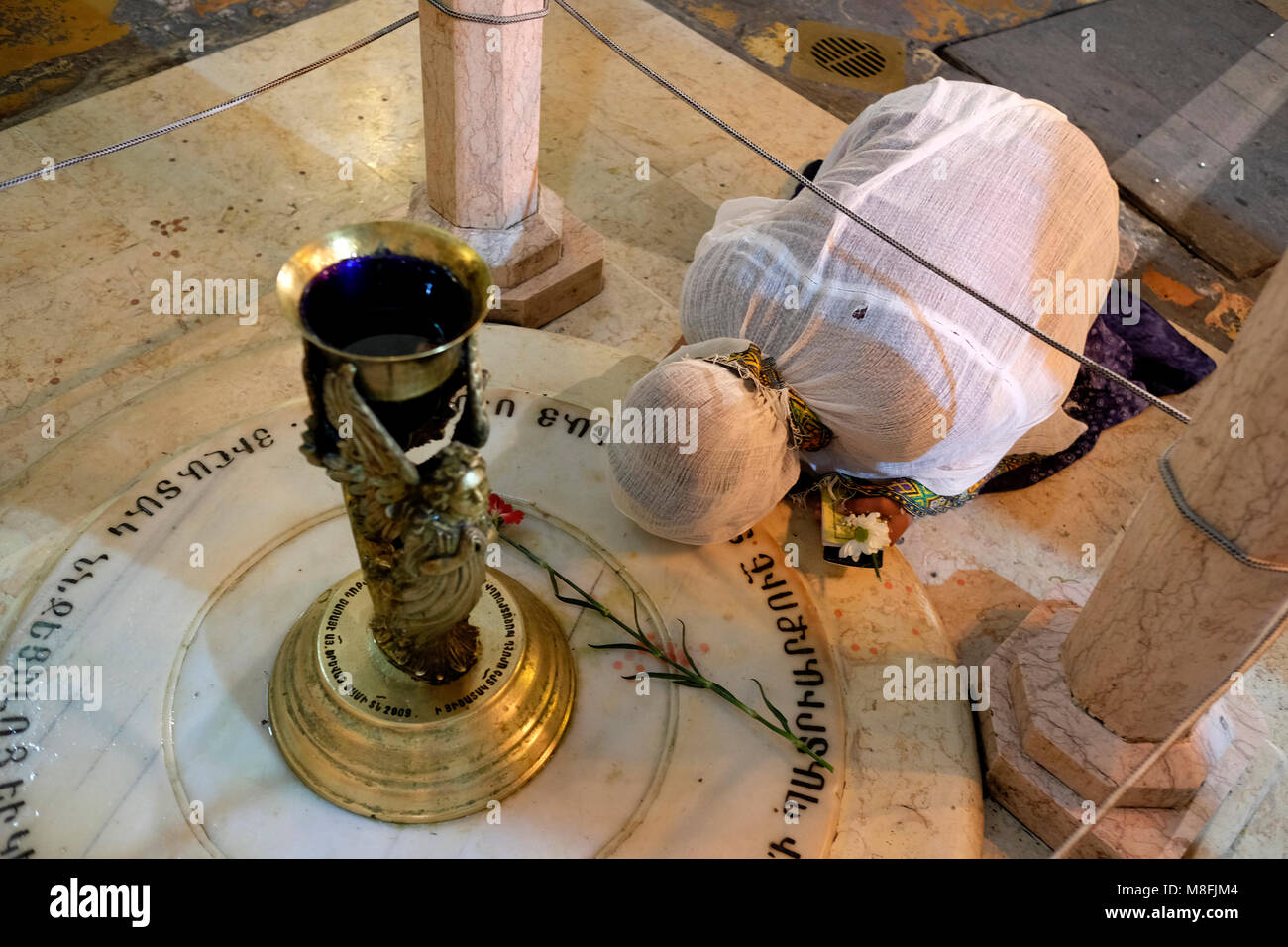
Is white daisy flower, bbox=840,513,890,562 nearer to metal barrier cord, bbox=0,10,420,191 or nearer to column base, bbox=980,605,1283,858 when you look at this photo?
column base, bbox=980,605,1283,858

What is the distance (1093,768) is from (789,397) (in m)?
1.30

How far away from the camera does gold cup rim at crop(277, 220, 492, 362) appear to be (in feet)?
6.46

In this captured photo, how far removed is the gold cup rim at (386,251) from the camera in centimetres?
197

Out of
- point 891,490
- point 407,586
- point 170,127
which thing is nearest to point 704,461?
point 891,490

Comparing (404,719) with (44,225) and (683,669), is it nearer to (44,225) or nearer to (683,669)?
(683,669)

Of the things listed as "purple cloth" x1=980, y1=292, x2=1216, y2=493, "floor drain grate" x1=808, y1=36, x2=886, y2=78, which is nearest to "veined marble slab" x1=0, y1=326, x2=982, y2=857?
"purple cloth" x1=980, y1=292, x2=1216, y2=493

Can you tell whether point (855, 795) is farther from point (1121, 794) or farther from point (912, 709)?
point (1121, 794)

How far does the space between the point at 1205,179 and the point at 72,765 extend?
18.3ft

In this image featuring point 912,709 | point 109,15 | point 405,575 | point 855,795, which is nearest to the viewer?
point 405,575

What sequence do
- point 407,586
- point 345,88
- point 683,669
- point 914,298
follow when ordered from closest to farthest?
point 407,586
point 683,669
point 914,298
point 345,88

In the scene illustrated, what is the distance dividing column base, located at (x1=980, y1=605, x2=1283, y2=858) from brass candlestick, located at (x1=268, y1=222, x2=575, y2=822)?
4.06 ft

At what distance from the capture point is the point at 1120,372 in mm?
4242

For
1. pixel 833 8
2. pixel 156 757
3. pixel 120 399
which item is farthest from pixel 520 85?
pixel 833 8

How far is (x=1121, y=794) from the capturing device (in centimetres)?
280
